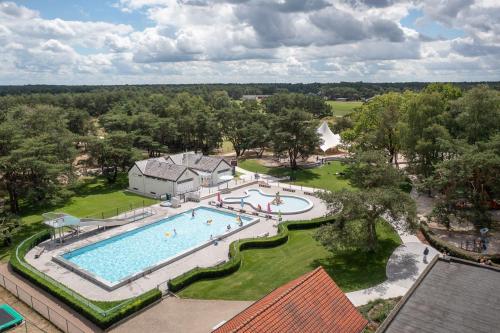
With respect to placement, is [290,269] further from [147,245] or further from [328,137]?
[328,137]

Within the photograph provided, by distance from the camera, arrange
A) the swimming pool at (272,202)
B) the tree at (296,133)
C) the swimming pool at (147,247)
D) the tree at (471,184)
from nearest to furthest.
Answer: the swimming pool at (147,247) < the tree at (471,184) < the swimming pool at (272,202) < the tree at (296,133)

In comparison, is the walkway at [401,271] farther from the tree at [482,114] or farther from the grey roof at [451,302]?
the tree at [482,114]

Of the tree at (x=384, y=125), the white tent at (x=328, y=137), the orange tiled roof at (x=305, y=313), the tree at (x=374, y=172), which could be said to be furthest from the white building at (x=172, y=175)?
the orange tiled roof at (x=305, y=313)

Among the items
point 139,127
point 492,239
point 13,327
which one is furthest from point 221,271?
point 139,127

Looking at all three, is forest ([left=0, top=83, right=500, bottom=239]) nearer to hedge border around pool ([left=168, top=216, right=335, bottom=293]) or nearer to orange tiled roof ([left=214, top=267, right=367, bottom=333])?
hedge border around pool ([left=168, top=216, right=335, bottom=293])

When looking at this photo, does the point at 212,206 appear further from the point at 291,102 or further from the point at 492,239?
the point at 291,102
